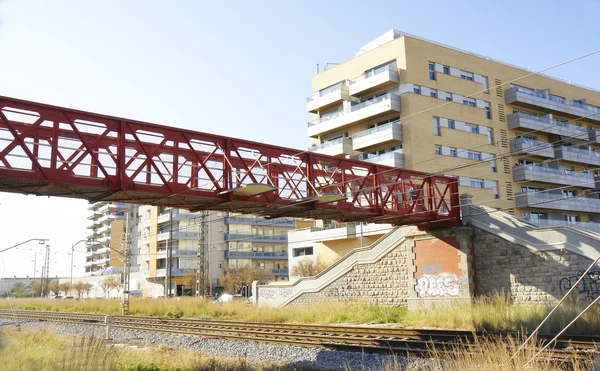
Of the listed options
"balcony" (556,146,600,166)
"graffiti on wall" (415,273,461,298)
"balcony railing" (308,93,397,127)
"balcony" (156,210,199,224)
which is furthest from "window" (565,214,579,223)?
"balcony" (156,210,199,224)

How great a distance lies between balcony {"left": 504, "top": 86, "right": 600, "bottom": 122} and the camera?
60844 millimetres

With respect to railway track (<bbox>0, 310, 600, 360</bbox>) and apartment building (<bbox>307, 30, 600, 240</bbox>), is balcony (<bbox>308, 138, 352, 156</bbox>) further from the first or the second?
railway track (<bbox>0, 310, 600, 360</bbox>)

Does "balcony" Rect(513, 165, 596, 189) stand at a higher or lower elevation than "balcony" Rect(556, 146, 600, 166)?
lower

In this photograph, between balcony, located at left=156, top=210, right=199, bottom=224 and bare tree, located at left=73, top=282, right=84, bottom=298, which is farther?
bare tree, located at left=73, top=282, right=84, bottom=298

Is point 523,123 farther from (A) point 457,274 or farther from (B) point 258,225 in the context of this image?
(B) point 258,225

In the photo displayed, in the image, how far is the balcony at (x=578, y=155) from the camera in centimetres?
6456

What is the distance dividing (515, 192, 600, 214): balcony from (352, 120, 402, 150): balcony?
15844 millimetres

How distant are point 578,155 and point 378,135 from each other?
2768cm

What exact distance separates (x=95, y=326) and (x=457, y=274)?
20289mm

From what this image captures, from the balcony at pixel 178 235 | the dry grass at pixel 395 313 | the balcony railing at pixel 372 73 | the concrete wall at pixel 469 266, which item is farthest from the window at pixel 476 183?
the balcony at pixel 178 235

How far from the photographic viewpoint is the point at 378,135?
5409cm

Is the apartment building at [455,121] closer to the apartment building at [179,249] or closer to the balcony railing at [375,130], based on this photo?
the balcony railing at [375,130]

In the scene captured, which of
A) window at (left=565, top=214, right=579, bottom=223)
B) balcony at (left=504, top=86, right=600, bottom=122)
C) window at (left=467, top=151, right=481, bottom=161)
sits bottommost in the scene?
window at (left=565, top=214, right=579, bottom=223)

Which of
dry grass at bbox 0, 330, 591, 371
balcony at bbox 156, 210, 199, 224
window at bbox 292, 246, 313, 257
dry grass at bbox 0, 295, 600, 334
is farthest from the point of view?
balcony at bbox 156, 210, 199, 224
